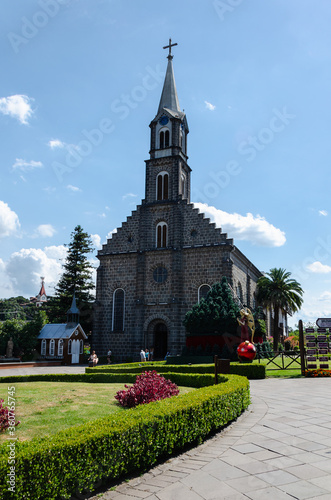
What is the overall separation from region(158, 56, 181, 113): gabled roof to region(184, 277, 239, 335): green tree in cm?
2235

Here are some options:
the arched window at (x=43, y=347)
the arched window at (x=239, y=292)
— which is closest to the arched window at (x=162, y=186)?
the arched window at (x=239, y=292)

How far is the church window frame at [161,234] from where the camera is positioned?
38969 millimetres

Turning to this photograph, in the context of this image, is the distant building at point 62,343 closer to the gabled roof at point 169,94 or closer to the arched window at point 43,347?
the arched window at point 43,347

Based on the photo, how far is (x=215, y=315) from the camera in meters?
30.4

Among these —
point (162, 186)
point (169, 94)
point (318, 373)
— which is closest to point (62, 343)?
point (162, 186)

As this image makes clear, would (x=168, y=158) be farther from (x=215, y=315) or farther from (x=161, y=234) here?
(x=215, y=315)

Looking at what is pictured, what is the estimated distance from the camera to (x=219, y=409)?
378 inches

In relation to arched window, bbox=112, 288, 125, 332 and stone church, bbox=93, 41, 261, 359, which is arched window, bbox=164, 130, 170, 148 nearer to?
stone church, bbox=93, 41, 261, 359

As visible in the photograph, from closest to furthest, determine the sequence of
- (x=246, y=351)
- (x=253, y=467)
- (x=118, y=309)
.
A: 1. (x=253, y=467)
2. (x=246, y=351)
3. (x=118, y=309)

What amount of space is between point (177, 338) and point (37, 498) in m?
30.8

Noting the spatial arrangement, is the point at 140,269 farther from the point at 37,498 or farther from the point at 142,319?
the point at 37,498

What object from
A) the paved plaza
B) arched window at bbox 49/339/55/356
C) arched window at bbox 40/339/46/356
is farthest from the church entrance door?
the paved plaza

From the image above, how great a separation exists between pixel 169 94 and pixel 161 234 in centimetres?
1671

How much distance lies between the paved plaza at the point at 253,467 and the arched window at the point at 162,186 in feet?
102
